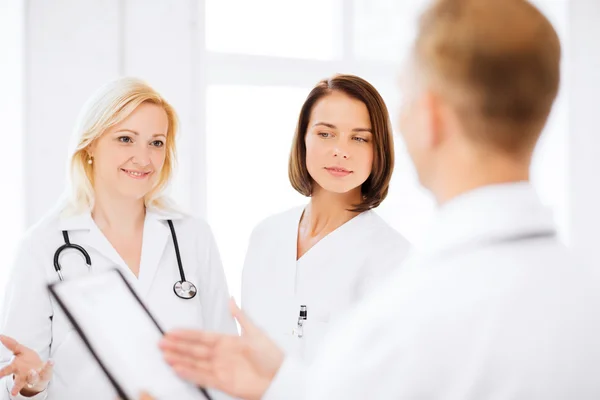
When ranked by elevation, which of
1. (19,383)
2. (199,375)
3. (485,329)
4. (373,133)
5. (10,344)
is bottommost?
(19,383)

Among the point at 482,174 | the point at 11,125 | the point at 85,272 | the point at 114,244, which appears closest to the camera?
the point at 482,174

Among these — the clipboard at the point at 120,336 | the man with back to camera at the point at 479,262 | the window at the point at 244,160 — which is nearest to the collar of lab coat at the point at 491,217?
the man with back to camera at the point at 479,262

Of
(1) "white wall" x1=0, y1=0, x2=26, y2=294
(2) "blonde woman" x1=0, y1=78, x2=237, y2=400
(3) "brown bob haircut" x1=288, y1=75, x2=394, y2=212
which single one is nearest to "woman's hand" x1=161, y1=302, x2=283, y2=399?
(2) "blonde woman" x1=0, y1=78, x2=237, y2=400

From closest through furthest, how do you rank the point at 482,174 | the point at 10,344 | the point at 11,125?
1. the point at 482,174
2. the point at 10,344
3. the point at 11,125

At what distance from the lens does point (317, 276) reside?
1942 mm

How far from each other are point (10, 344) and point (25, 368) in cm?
8

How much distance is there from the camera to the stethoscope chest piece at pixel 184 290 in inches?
76.9

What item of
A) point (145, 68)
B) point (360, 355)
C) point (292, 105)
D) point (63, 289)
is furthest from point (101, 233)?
point (292, 105)

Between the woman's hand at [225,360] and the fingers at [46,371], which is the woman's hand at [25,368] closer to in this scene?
the fingers at [46,371]

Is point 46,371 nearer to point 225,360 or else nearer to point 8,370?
point 8,370

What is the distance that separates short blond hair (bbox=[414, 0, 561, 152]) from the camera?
754 mm

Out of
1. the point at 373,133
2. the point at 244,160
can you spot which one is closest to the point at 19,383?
the point at 373,133

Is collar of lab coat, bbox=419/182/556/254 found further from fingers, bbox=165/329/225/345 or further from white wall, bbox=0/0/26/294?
white wall, bbox=0/0/26/294

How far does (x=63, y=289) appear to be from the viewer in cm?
131
